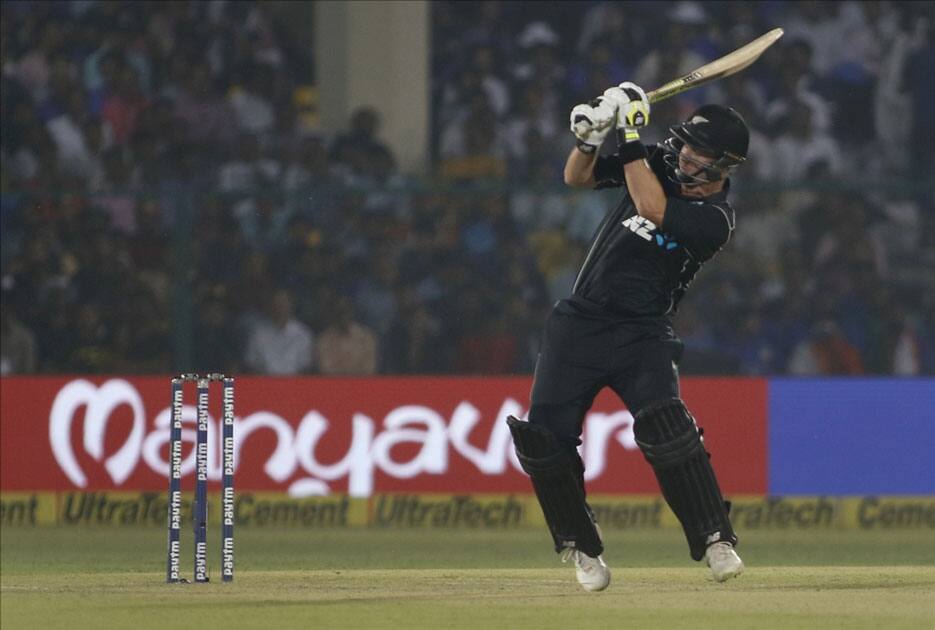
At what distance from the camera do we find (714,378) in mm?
12047

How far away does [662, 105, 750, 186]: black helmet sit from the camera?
22.3 feet

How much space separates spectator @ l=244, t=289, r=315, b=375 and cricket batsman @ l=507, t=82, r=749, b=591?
210 inches

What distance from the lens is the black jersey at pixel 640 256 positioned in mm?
6801

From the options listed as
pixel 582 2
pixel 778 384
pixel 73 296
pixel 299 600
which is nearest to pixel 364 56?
pixel 582 2

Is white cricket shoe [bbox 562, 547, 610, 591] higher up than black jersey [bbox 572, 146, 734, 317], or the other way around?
black jersey [bbox 572, 146, 734, 317]

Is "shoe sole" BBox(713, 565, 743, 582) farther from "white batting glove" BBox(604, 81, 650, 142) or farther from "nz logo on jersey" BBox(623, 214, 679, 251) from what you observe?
"white batting glove" BBox(604, 81, 650, 142)

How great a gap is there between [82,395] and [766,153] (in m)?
5.04

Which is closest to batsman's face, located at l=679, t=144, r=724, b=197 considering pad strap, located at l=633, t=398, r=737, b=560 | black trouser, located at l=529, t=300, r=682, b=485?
black trouser, located at l=529, t=300, r=682, b=485

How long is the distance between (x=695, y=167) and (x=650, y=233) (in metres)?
0.28

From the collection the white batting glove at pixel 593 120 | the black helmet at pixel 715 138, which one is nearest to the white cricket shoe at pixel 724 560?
the black helmet at pixel 715 138

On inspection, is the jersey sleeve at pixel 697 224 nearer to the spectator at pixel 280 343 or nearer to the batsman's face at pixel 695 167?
the batsman's face at pixel 695 167

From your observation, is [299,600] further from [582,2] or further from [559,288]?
[582,2]

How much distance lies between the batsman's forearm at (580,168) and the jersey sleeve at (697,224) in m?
0.31

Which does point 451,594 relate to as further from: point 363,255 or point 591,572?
point 363,255
